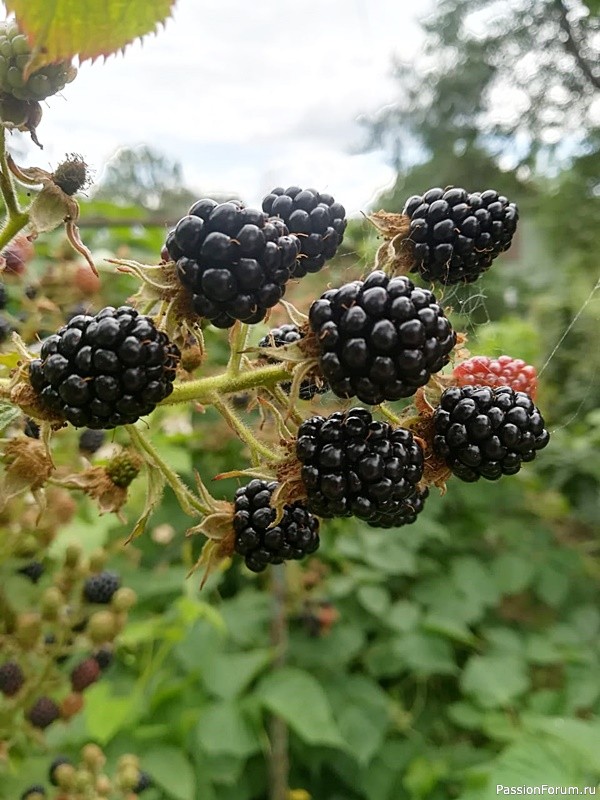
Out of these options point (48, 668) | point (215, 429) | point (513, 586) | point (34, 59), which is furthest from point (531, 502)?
point (34, 59)

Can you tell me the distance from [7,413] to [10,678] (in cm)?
A: 82

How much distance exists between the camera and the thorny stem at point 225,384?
90 cm

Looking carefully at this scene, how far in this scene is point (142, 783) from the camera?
165 centimetres

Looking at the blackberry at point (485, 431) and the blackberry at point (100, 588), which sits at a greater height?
the blackberry at point (485, 431)

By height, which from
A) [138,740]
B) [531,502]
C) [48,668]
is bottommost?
[531,502]

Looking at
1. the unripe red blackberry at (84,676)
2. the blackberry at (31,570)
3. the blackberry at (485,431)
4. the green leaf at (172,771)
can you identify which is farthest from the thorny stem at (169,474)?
the green leaf at (172,771)

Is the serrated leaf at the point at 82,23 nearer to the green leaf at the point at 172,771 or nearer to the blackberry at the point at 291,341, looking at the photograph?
the blackberry at the point at 291,341

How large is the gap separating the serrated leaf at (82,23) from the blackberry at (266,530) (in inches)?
22.5

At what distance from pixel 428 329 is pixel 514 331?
2.72m

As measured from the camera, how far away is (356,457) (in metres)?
0.87

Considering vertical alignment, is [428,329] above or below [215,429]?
above

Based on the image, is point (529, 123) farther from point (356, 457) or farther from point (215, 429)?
A: point (356, 457)

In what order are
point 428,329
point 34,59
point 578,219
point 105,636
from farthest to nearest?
1. point 578,219
2. point 105,636
3. point 428,329
4. point 34,59

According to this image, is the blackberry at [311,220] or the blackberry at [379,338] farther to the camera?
the blackberry at [311,220]
